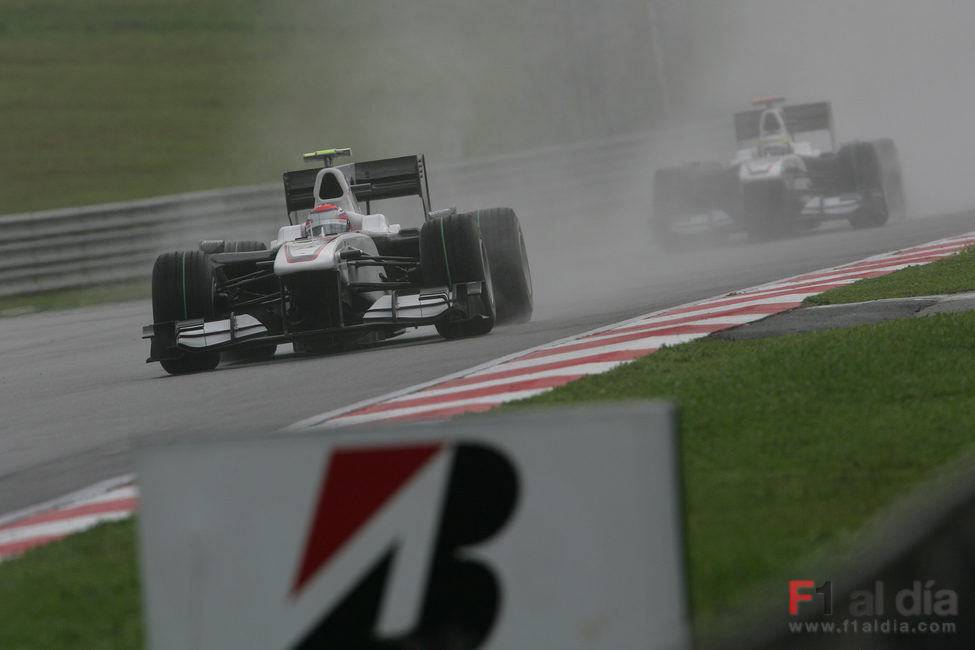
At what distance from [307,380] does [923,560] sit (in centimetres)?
665

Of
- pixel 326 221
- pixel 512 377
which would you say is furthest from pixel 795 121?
pixel 512 377

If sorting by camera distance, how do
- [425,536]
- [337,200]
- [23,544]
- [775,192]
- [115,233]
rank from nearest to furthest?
[425,536] < [23,544] < [337,200] < [775,192] < [115,233]

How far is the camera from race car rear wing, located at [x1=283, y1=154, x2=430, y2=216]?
36.4 ft

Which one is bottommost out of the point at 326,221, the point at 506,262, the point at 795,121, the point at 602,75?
the point at 506,262

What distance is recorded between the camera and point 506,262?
10336 millimetres

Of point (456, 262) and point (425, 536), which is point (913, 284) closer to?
point (456, 262)

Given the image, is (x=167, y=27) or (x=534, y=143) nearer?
(x=534, y=143)

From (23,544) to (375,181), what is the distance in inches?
274

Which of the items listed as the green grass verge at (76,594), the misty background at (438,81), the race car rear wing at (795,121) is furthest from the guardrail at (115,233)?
the green grass verge at (76,594)

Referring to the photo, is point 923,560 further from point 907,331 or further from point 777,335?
point 777,335

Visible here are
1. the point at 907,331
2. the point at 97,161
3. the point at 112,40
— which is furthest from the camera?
the point at 112,40

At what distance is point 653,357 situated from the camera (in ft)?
22.8

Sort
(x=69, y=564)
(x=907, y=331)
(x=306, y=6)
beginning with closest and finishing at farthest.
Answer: (x=69, y=564) → (x=907, y=331) → (x=306, y=6)

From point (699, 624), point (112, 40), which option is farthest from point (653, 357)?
point (112, 40)
